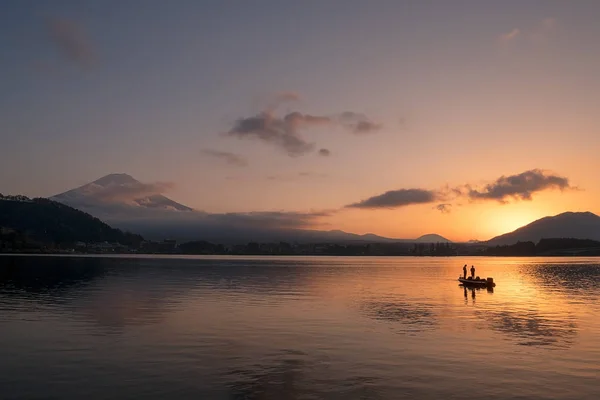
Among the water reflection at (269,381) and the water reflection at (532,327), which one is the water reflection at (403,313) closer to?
the water reflection at (532,327)

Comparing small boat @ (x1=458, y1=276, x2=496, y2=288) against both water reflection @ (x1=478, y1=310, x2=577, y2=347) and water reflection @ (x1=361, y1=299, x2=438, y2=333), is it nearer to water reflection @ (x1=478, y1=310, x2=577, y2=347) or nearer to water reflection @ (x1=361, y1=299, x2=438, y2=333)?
water reflection @ (x1=361, y1=299, x2=438, y2=333)

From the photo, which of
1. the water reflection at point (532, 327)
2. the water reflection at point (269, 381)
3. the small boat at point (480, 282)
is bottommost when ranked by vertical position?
the water reflection at point (269, 381)

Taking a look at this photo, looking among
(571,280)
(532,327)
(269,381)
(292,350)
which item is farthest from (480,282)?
(269,381)

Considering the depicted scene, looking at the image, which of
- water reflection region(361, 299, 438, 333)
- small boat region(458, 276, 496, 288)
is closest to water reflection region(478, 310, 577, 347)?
water reflection region(361, 299, 438, 333)

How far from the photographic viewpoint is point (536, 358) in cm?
3012

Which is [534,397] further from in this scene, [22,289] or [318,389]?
[22,289]

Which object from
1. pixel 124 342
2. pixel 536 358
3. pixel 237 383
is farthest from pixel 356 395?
pixel 124 342

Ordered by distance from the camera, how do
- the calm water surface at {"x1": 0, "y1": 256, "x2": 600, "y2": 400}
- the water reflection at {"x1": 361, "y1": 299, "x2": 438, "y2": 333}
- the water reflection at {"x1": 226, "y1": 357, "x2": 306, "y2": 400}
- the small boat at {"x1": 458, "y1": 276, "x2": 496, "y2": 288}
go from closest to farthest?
the water reflection at {"x1": 226, "y1": 357, "x2": 306, "y2": 400}, the calm water surface at {"x1": 0, "y1": 256, "x2": 600, "y2": 400}, the water reflection at {"x1": 361, "y1": 299, "x2": 438, "y2": 333}, the small boat at {"x1": 458, "y1": 276, "x2": 496, "y2": 288}

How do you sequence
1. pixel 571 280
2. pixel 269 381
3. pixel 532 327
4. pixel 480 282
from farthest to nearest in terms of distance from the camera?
1. pixel 571 280
2. pixel 480 282
3. pixel 532 327
4. pixel 269 381

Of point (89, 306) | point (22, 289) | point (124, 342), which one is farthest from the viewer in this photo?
point (22, 289)

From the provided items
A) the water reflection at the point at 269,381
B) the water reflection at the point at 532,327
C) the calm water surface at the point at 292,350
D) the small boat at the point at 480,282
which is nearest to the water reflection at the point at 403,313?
the calm water surface at the point at 292,350

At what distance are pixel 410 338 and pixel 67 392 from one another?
22.9 meters

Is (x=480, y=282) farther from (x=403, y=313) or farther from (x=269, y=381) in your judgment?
(x=269, y=381)

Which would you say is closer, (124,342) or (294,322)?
(124,342)
